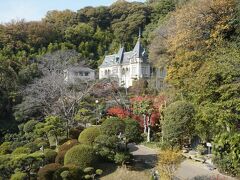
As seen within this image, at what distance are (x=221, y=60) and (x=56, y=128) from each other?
32.4 ft

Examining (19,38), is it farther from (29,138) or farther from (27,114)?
(29,138)

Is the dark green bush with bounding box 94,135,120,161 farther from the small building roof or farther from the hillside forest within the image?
the small building roof

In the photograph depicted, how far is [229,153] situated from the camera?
569 inches

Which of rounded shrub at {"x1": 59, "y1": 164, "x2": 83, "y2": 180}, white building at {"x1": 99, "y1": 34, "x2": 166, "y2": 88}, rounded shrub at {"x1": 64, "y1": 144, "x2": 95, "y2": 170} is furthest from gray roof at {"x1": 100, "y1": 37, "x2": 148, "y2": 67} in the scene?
rounded shrub at {"x1": 59, "y1": 164, "x2": 83, "y2": 180}

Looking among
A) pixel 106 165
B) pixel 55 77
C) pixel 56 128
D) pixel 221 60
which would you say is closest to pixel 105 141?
pixel 106 165

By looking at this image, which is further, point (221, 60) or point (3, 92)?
point (3, 92)

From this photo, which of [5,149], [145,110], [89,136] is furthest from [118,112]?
[5,149]

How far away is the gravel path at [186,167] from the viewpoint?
568 inches

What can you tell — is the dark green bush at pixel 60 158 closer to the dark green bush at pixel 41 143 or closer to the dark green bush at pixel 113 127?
the dark green bush at pixel 113 127

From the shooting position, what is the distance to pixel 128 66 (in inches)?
1914

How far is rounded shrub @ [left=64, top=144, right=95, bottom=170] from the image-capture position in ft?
52.5

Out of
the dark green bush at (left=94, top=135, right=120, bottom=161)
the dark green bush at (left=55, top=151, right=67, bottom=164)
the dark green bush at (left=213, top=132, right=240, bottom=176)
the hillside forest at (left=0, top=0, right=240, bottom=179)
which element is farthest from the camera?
the dark green bush at (left=55, top=151, right=67, bottom=164)

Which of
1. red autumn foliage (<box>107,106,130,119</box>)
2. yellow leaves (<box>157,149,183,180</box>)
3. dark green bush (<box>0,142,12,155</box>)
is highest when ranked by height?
red autumn foliage (<box>107,106,130,119</box>)

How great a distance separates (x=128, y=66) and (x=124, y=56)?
2508mm
